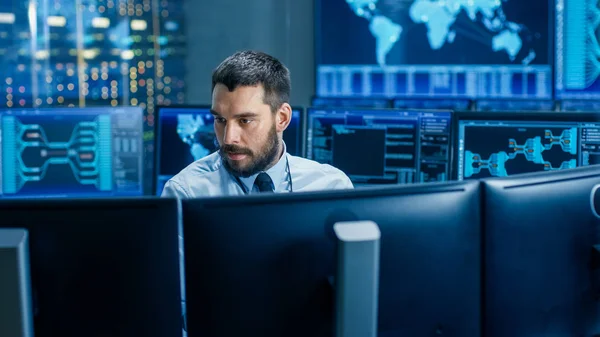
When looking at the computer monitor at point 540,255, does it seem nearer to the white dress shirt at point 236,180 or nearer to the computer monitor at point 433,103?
the white dress shirt at point 236,180

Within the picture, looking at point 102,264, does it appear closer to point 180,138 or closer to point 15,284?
point 15,284

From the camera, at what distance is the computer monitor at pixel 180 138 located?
2.57 metres

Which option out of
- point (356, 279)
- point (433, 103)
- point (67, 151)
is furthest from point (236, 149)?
point (433, 103)

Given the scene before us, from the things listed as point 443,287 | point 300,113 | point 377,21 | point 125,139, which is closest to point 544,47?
point 377,21

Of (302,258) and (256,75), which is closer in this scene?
(302,258)

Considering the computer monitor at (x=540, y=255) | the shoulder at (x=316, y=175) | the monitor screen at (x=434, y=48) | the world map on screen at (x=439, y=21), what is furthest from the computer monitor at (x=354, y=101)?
the computer monitor at (x=540, y=255)

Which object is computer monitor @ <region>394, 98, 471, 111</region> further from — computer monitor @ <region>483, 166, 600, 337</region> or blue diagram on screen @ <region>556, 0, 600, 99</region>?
computer monitor @ <region>483, 166, 600, 337</region>

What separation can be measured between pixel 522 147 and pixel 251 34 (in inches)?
91.7

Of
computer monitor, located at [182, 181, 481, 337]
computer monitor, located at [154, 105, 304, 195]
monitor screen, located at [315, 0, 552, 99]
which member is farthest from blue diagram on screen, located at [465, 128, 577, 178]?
monitor screen, located at [315, 0, 552, 99]

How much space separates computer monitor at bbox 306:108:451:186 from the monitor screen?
5.38 ft

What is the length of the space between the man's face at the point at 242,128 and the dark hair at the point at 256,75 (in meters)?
0.02

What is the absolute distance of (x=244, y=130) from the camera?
1.80 metres

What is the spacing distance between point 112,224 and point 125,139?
170 centimetres

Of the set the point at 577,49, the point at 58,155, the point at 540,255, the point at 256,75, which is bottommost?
the point at 540,255
